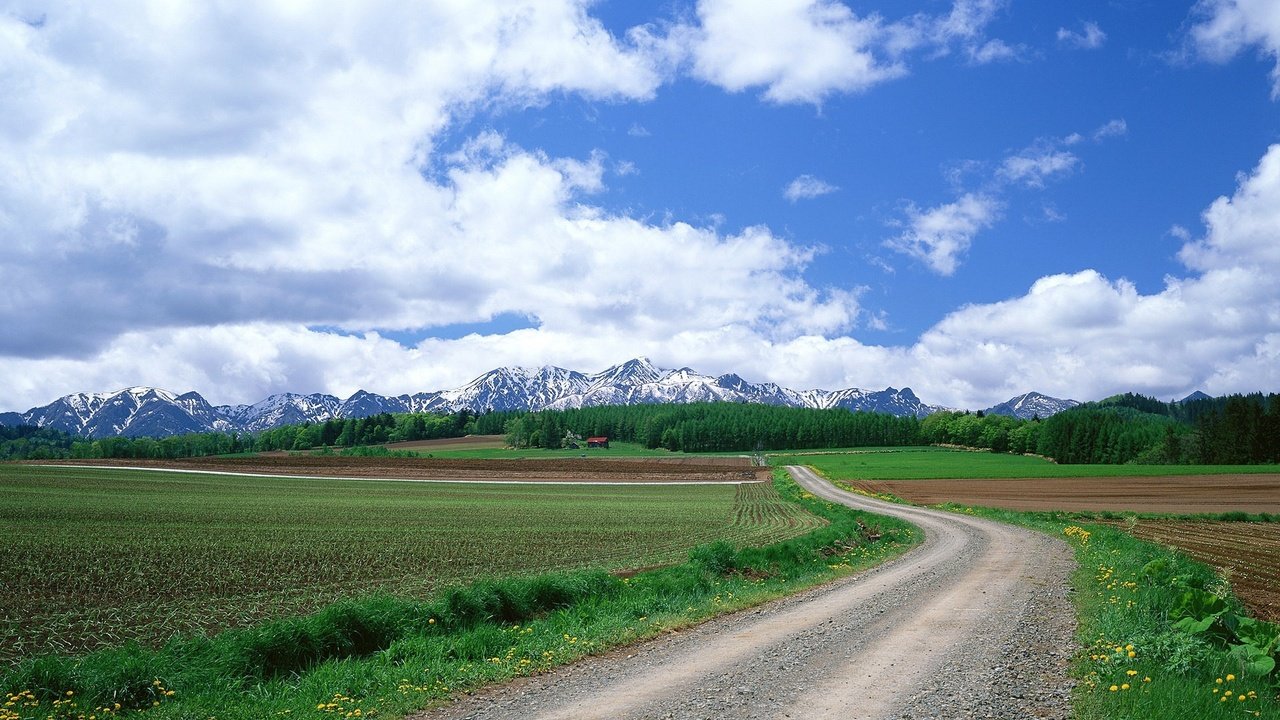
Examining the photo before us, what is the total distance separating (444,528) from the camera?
36281 millimetres

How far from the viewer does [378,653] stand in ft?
44.0

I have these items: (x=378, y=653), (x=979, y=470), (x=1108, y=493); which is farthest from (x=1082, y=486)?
(x=378, y=653)

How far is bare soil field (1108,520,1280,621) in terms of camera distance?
18.4 m

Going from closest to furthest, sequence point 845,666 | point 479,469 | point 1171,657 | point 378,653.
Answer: point 1171,657, point 845,666, point 378,653, point 479,469

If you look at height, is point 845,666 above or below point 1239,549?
above

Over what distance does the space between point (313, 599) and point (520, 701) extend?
10.8 metres

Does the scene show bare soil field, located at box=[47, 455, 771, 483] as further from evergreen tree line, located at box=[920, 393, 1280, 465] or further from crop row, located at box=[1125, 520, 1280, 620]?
evergreen tree line, located at box=[920, 393, 1280, 465]

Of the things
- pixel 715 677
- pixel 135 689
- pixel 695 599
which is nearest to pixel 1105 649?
pixel 715 677

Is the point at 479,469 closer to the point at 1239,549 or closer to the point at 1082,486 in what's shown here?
the point at 1082,486

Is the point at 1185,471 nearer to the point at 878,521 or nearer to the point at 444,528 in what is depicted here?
the point at 878,521

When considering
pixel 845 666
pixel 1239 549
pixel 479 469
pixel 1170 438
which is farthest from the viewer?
pixel 1170 438

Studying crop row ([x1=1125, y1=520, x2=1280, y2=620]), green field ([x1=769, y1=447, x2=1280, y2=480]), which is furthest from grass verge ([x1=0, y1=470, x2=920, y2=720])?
green field ([x1=769, y1=447, x2=1280, y2=480])

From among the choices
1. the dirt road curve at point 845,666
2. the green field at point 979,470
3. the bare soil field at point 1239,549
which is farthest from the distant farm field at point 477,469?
the dirt road curve at point 845,666

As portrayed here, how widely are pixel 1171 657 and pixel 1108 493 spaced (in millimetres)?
74875
